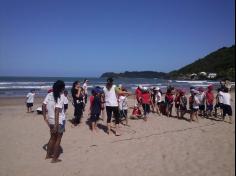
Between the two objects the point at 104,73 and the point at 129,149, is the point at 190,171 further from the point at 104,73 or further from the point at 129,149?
the point at 104,73

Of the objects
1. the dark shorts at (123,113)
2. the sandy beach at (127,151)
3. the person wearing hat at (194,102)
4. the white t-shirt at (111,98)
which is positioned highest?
the white t-shirt at (111,98)

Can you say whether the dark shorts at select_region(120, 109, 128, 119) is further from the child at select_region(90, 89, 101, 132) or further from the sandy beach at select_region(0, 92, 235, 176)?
the child at select_region(90, 89, 101, 132)

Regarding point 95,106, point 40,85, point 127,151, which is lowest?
point 127,151

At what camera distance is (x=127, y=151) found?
6496 mm

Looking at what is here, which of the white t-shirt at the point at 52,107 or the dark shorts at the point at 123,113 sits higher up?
the white t-shirt at the point at 52,107

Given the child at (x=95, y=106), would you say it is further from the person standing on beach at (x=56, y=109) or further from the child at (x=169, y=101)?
the child at (x=169, y=101)

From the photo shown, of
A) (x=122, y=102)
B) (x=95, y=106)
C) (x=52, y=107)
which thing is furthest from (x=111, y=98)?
(x=52, y=107)

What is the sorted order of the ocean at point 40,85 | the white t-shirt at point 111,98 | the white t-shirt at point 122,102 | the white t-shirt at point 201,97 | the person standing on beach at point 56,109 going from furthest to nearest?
the ocean at point 40,85, the white t-shirt at point 201,97, the white t-shirt at point 122,102, the white t-shirt at point 111,98, the person standing on beach at point 56,109

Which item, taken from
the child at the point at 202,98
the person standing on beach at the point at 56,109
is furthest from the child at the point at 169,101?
the person standing on beach at the point at 56,109

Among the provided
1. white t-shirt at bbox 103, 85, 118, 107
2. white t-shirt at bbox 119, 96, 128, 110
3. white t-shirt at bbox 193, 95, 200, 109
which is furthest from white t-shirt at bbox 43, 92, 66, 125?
white t-shirt at bbox 193, 95, 200, 109

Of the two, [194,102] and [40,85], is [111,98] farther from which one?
[40,85]

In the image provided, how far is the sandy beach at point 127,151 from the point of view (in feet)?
17.4

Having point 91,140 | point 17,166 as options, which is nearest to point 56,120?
point 17,166

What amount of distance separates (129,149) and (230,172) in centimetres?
244
